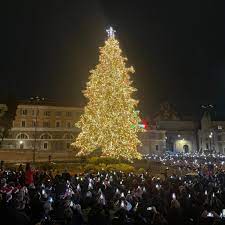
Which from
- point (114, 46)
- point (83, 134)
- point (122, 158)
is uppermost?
point (114, 46)

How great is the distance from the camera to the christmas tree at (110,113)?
33375mm

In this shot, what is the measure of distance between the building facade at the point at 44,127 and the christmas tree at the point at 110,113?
4658cm

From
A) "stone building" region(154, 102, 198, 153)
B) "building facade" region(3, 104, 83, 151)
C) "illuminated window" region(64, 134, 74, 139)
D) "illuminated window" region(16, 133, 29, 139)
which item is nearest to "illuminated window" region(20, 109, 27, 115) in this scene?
"building facade" region(3, 104, 83, 151)

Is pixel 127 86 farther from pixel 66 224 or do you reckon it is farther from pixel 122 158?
pixel 66 224

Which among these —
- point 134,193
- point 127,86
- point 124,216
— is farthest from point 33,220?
point 127,86

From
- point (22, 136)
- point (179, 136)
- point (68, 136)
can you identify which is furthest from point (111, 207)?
point (179, 136)

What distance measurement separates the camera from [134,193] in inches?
631

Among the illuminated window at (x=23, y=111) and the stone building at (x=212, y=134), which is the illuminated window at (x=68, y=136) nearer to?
the illuminated window at (x=23, y=111)

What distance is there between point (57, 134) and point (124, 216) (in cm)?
7335

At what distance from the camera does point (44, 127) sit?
82.2 m

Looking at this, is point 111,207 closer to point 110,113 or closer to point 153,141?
point 110,113

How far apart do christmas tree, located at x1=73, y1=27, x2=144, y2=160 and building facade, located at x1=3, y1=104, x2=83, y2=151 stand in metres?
46.6

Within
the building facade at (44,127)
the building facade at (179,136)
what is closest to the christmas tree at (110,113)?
the building facade at (44,127)

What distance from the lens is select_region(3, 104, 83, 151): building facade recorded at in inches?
3142
